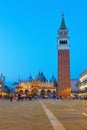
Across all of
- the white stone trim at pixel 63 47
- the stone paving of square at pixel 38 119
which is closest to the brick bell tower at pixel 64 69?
the white stone trim at pixel 63 47

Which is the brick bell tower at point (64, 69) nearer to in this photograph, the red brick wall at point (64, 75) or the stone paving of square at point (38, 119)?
the red brick wall at point (64, 75)

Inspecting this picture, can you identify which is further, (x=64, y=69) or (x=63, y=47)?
(x=63, y=47)

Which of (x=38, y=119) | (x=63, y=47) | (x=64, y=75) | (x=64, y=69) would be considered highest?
(x=63, y=47)

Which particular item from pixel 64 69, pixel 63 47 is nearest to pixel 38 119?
pixel 64 69

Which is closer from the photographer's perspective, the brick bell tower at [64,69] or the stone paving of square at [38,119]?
the stone paving of square at [38,119]

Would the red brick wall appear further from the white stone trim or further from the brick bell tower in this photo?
the white stone trim

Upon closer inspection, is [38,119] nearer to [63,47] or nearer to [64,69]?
[64,69]

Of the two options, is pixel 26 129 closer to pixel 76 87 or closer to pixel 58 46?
pixel 58 46

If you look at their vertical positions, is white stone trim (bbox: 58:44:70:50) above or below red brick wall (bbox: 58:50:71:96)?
above

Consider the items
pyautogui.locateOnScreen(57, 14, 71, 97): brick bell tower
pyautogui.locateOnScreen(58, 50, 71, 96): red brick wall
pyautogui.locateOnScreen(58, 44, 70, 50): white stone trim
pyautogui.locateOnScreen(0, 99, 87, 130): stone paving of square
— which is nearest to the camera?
pyautogui.locateOnScreen(0, 99, 87, 130): stone paving of square

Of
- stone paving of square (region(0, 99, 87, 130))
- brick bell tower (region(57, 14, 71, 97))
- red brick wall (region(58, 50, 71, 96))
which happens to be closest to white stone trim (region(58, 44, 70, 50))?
brick bell tower (region(57, 14, 71, 97))

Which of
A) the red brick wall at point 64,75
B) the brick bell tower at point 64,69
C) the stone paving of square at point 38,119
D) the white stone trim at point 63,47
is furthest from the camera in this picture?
the white stone trim at point 63,47

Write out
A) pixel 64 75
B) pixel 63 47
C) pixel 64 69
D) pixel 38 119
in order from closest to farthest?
pixel 38 119
pixel 64 75
pixel 64 69
pixel 63 47

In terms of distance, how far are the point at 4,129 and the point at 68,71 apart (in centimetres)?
14889
